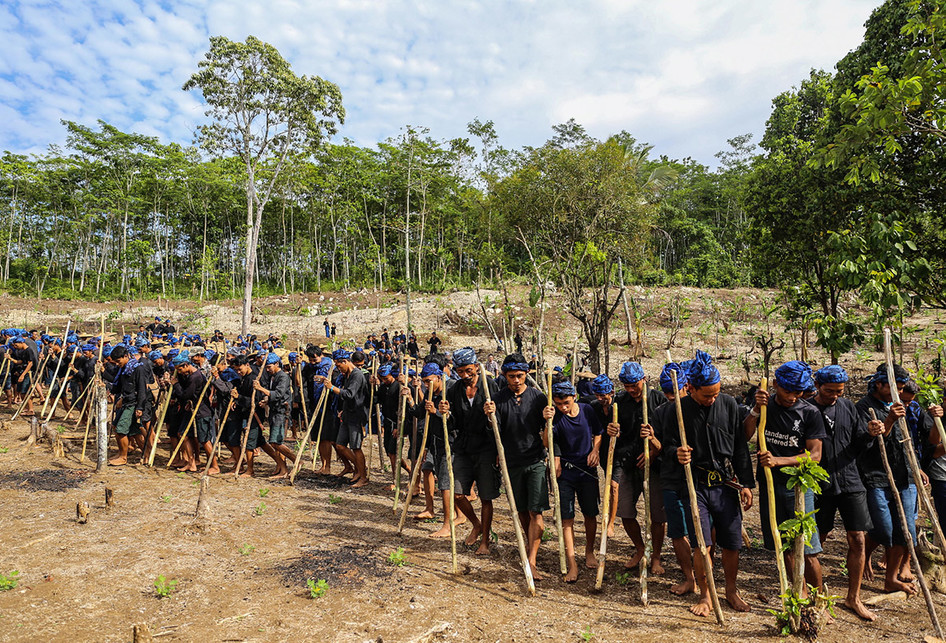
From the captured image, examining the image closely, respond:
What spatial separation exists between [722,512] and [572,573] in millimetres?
1524

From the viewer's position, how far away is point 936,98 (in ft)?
18.7

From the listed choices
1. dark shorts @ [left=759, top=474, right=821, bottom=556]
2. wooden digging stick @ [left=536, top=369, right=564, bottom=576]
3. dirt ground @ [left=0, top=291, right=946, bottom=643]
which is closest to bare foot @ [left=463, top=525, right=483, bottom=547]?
dirt ground @ [left=0, top=291, right=946, bottom=643]

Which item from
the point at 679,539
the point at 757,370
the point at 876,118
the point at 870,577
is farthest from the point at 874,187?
the point at 757,370

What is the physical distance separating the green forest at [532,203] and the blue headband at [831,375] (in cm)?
186

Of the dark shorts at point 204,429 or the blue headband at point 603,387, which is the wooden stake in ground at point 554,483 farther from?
the dark shorts at point 204,429

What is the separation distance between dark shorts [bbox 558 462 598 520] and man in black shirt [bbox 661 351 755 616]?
982mm

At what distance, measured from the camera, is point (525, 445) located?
200 inches

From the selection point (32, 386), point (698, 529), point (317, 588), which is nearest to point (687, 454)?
point (698, 529)

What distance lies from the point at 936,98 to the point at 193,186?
161 ft

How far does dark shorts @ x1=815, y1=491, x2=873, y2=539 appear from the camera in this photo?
4.32 meters

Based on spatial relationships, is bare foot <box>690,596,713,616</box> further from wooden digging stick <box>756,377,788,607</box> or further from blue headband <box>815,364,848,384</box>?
blue headband <box>815,364,848,384</box>

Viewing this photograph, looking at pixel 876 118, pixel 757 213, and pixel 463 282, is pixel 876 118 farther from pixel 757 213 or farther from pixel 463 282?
pixel 463 282

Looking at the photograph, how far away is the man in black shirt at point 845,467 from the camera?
4.26 meters

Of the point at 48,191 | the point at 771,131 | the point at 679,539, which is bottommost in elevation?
the point at 679,539
